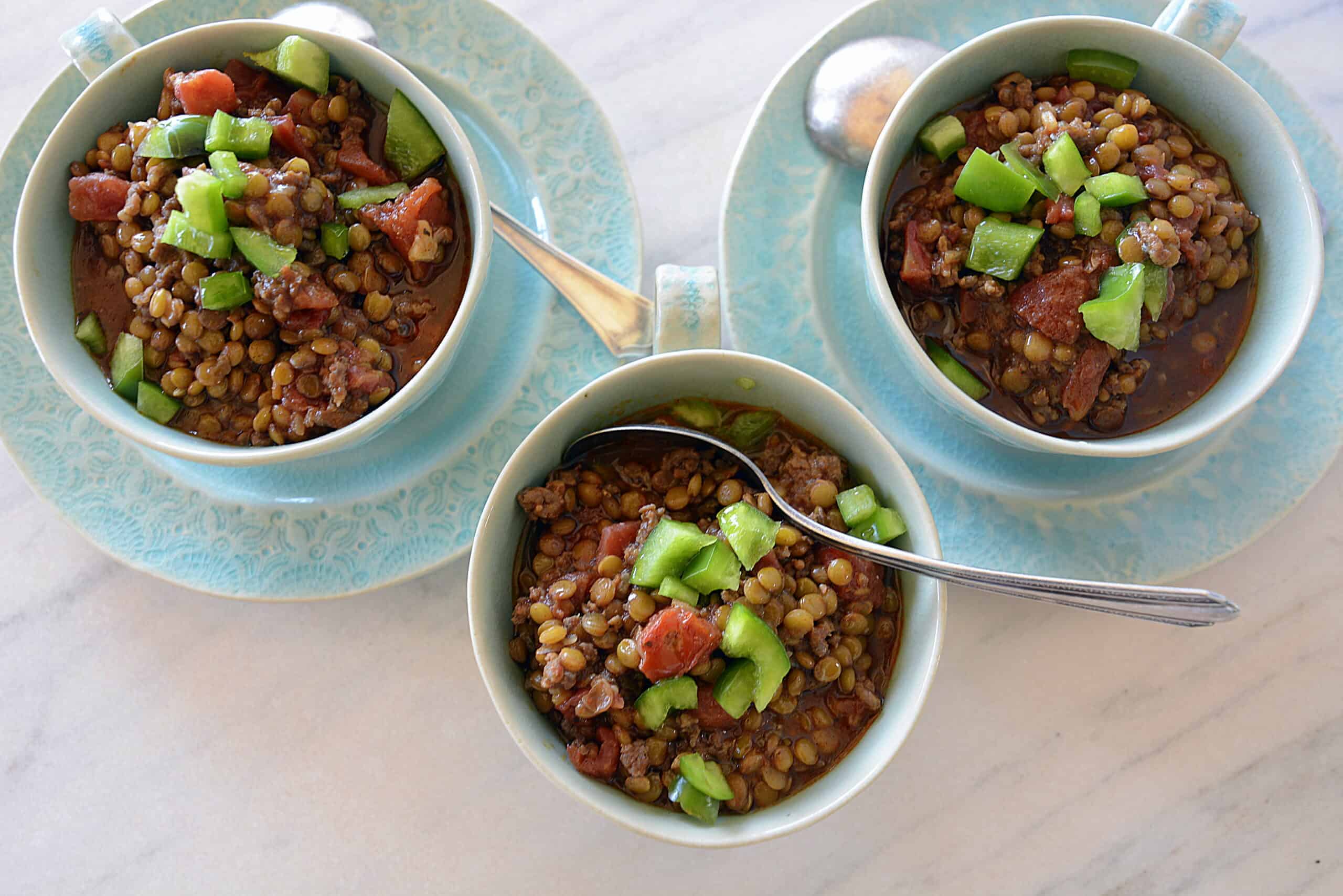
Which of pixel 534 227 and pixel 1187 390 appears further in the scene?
pixel 534 227

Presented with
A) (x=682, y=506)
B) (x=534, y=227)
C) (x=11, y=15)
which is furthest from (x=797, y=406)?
(x=11, y=15)

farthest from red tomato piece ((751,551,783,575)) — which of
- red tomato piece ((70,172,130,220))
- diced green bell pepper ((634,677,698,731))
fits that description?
red tomato piece ((70,172,130,220))

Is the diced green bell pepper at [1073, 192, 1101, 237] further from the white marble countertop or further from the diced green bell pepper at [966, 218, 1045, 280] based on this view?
the white marble countertop

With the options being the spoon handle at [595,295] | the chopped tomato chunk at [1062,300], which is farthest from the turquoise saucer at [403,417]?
the chopped tomato chunk at [1062,300]

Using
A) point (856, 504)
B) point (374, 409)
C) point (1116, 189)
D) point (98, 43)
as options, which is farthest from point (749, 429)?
point (98, 43)

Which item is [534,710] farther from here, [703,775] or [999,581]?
[999,581]

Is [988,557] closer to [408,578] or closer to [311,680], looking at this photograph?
[408,578]
